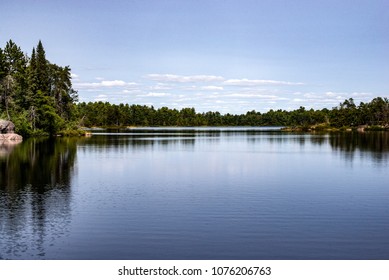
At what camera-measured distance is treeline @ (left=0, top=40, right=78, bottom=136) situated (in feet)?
381

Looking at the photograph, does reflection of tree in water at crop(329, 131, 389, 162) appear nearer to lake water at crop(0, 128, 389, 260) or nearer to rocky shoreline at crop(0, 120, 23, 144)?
lake water at crop(0, 128, 389, 260)

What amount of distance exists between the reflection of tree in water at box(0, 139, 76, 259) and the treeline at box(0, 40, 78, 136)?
65.4 meters

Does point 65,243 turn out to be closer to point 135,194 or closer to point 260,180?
point 135,194

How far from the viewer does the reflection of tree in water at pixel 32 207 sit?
2270 cm

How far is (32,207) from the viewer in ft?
102

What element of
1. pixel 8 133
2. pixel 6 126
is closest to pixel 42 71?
pixel 8 133

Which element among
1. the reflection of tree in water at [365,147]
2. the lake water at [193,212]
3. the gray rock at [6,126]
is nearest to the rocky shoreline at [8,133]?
the gray rock at [6,126]

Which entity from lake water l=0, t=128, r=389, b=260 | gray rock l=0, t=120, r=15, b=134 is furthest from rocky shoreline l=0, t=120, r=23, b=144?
lake water l=0, t=128, r=389, b=260

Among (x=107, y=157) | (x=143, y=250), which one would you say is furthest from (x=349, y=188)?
(x=107, y=157)

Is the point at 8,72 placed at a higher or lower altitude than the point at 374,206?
higher

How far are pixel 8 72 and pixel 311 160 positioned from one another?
8491cm

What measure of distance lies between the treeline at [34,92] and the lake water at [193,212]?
6550 cm

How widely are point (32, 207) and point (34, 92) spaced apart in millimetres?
104226

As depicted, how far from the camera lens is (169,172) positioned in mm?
51188
